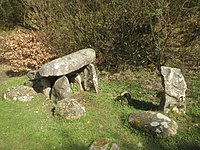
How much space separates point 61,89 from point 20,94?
3.93ft

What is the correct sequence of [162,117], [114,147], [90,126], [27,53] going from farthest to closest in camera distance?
1. [27,53]
2. [90,126]
3. [162,117]
4. [114,147]

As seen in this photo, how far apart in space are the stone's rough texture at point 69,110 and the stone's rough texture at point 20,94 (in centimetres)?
142

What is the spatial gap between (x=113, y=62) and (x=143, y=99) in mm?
3162

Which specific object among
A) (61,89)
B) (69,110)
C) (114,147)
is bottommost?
(114,147)

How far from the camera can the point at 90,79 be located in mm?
8500

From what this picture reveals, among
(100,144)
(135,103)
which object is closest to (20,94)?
(135,103)

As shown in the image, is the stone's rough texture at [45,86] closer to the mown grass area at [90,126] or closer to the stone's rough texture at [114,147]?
the mown grass area at [90,126]

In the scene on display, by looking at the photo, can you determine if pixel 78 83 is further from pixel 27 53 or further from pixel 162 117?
pixel 27 53

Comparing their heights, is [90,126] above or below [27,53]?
below

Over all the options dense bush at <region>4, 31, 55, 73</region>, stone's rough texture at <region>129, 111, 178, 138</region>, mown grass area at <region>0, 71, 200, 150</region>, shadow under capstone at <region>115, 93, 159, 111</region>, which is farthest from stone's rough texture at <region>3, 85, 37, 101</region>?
stone's rough texture at <region>129, 111, 178, 138</region>

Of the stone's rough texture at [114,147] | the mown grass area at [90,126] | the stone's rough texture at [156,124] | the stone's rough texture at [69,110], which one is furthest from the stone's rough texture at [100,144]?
the stone's rough texture at [69,110]

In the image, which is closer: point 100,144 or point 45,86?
point 100,144

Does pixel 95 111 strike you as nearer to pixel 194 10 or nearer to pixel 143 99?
pixel 143 99

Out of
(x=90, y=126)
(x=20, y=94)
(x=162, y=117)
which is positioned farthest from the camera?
(x=20, y=94)
